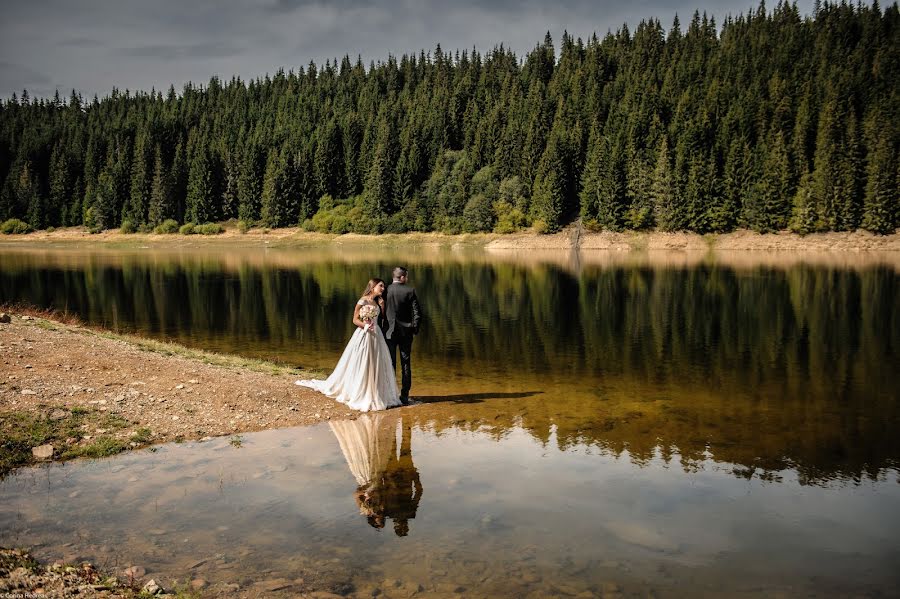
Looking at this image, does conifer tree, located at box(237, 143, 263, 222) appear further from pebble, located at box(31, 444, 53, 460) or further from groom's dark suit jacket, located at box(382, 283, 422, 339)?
pebble, located at box(31, 444, 53, 460)

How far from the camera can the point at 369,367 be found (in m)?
14.6

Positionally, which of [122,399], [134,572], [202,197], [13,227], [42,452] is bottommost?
[134,572]

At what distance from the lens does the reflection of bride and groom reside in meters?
8.99

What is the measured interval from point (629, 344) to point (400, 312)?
488 inches

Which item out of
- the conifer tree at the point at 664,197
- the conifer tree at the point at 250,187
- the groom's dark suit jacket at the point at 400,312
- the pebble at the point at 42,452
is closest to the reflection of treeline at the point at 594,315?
the groom's dark suit jacket at the point at 400,312

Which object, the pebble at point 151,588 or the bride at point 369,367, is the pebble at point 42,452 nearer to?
the pebble at point 151,588

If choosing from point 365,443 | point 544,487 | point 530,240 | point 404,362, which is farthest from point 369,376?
point 530,240

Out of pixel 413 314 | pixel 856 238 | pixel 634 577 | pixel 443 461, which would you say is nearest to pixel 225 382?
pixel 413 314

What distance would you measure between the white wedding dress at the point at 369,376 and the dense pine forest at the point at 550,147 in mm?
95938

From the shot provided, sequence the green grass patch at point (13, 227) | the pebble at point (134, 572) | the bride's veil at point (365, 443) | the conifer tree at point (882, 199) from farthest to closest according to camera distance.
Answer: the green grass patch at point (13, 227), the conifer tree at point (882, 199), the bride's veil at point (365, 443), the pebble at point (134, 572)

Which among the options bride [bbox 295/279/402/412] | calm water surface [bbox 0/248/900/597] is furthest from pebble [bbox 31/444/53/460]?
bride [bbox 295/279/402/412]

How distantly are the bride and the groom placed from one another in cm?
23

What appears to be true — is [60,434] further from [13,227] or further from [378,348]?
[13,227]

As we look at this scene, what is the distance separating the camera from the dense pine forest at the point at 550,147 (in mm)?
102000
